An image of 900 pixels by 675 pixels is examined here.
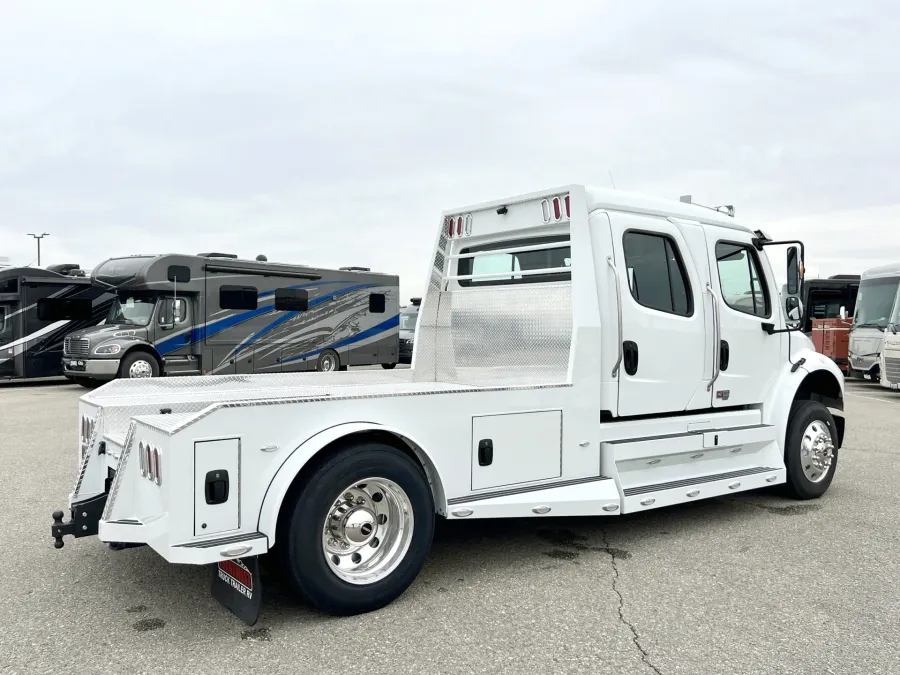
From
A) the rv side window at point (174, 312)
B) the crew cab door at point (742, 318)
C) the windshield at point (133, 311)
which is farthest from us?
the rv side window at point (174, 312)

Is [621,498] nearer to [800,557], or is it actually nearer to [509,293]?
[800,557]

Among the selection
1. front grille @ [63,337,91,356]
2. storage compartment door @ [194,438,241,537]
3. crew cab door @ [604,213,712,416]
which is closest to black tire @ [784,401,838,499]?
crew cab door @ [604,213,712,416]

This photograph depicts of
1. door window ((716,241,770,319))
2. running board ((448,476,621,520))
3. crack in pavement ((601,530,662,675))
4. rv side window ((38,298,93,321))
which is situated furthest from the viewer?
rv side window ((38,298,93,321))

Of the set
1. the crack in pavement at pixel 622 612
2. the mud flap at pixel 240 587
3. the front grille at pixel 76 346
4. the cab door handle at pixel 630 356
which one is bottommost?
the crack in pavement at pixel 622 612

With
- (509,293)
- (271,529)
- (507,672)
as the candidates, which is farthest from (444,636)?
(509,293)

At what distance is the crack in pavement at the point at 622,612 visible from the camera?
11.0ft

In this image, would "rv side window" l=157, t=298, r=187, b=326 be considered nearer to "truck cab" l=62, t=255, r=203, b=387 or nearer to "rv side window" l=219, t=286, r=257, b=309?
"truck cab" l=62, t=255, r=203, b=387

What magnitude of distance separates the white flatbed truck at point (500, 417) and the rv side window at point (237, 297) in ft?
38.5

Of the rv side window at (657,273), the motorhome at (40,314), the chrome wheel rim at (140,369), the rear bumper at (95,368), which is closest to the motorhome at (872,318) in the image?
the rv side window at (657,273)

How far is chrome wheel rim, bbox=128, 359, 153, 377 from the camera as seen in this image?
15.6m

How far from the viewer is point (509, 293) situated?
576 cm

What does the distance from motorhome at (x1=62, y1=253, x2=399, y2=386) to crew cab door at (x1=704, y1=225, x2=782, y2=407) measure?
1247cm

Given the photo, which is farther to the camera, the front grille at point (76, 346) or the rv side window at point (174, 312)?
the rv side window at point (174, 312)

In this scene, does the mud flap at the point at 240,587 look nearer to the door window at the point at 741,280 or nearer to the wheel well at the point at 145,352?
the door window at the point at 741,280
